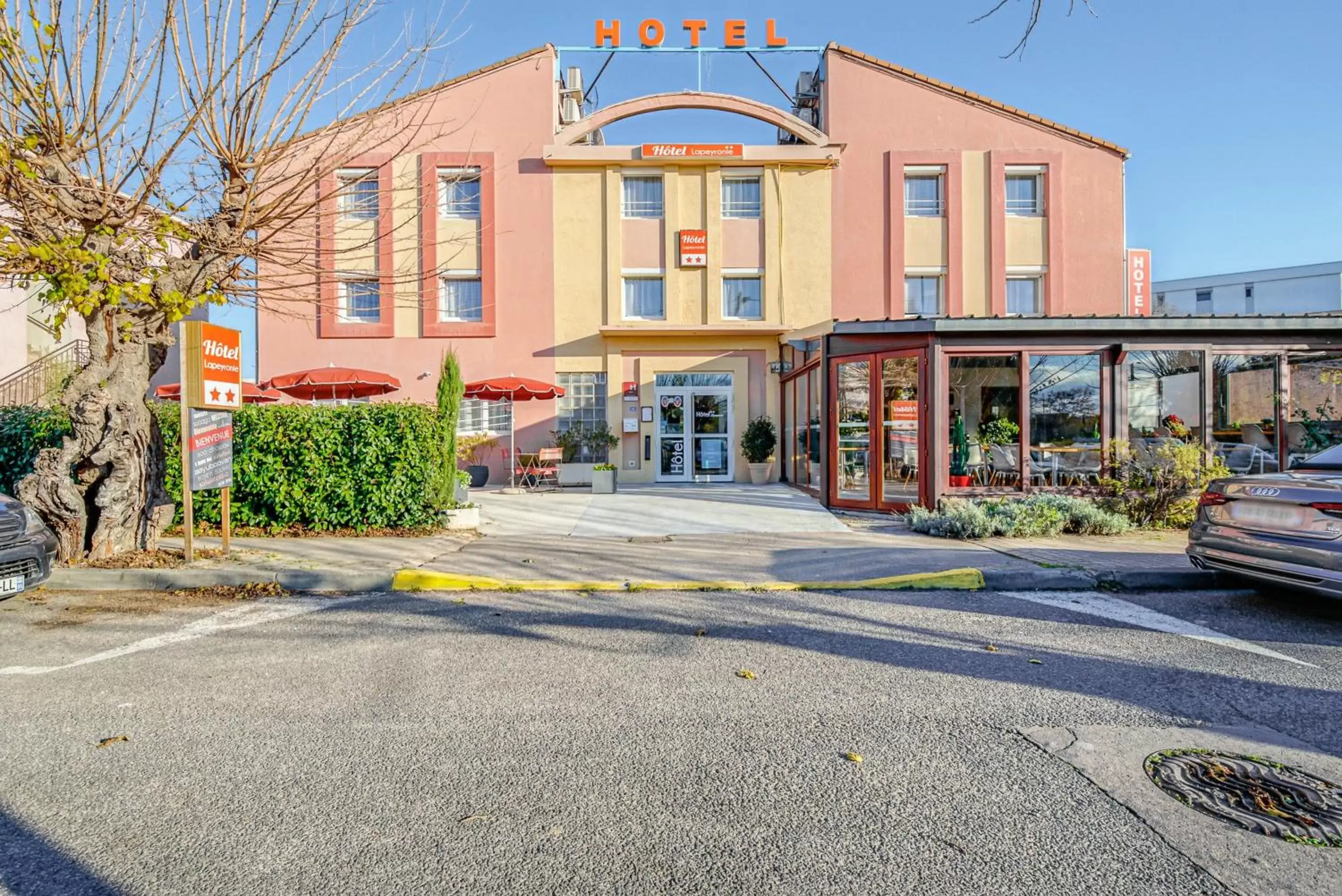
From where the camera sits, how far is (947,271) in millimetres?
18422

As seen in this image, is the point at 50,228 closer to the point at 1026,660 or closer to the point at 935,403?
the point at 1026,660

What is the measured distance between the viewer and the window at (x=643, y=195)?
18172mm

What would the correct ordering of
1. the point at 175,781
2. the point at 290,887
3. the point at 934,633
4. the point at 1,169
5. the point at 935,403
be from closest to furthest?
the point at 290,887, the point at 175,781, the point at 934,633, the point at 1,169, the point at 935,403


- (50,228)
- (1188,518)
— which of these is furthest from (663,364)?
(50,228)

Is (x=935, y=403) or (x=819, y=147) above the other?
(x=819, y=147)

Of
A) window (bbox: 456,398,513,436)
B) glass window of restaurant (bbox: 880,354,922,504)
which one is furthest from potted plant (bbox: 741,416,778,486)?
window (bbox: 456,398,513,436)

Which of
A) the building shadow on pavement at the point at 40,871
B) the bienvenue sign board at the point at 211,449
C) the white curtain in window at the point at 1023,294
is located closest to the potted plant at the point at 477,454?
the bienvenue sign board at the point at 211,449

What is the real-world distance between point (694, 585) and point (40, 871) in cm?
499

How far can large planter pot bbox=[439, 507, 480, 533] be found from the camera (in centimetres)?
985

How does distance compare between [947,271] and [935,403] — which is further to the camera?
[947,271]

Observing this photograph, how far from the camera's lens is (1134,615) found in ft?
18.9

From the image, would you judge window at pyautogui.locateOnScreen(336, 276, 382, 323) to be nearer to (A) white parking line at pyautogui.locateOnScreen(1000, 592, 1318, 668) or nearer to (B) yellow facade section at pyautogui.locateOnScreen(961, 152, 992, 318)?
(B) yellow facade section at pyautogui.locateOnScreen(961, 152, 992, 318)

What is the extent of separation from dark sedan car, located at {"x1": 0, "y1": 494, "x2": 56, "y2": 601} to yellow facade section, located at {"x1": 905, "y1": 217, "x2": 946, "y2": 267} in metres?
17.6

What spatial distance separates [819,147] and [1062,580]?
1398 centimetres
